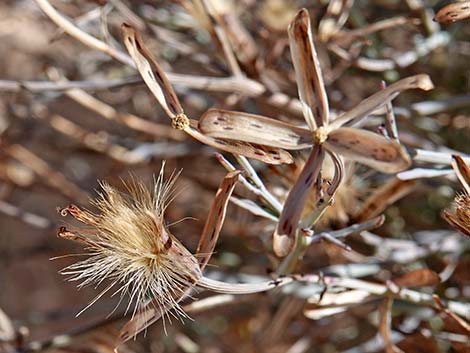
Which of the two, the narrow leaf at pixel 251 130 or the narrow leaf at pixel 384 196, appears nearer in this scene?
the narrow leaf at pixel 251 130

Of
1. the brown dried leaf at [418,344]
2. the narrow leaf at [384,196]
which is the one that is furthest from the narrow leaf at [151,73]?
the brown dried leaf at [418,344]

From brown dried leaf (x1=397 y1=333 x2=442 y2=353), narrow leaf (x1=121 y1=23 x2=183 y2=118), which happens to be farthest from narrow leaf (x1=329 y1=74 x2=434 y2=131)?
brown dried leaf (x1=397 y1=333 x2=442 y2=353)

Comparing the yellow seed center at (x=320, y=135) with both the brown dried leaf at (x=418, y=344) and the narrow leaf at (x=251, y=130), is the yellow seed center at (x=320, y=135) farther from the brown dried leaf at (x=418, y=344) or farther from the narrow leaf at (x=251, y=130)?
the brown dried leaf at (x=418, y=344)

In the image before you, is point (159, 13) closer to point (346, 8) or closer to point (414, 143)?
point (346, 8)

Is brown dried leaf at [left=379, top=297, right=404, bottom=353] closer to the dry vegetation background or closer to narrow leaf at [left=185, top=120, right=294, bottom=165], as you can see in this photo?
the dry vegetation background

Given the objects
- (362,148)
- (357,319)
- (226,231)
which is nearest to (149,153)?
(226,231)

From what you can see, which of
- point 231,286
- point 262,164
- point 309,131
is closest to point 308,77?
point 309,131
